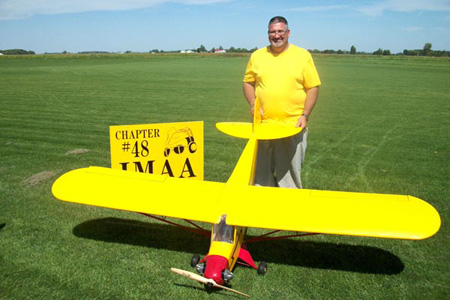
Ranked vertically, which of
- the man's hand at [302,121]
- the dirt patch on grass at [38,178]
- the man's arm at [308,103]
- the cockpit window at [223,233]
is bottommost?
the dirt patch on grass at [38,178]

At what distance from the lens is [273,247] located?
4.55 metres

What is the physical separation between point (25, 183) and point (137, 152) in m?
2.44

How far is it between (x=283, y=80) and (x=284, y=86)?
8cm

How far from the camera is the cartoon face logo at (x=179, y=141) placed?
17.9 feet

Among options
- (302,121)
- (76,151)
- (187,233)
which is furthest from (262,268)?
(76,151)

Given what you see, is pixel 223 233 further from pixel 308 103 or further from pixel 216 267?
pixel 308 103

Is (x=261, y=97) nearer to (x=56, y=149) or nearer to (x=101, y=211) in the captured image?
(x=101, y=211)

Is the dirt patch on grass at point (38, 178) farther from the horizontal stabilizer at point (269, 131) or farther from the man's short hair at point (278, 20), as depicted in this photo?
the man's short hair at point (278, 20)

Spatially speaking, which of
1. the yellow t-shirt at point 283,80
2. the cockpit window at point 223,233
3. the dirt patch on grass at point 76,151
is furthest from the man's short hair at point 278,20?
the dirt patch on grass at point 76,151

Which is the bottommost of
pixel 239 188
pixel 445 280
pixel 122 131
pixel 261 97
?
pixel 445 280

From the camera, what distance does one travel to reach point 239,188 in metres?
4.17

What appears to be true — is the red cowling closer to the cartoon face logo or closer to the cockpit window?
the cockpit window

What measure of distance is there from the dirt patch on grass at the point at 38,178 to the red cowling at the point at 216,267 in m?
4.30

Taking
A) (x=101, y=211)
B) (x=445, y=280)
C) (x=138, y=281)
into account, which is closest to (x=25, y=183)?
(x=101, y=211)
